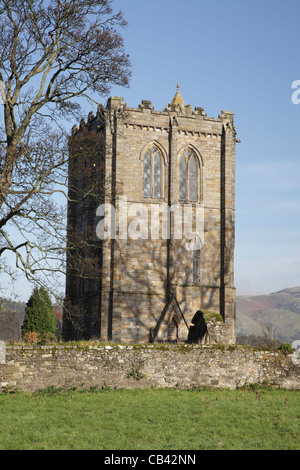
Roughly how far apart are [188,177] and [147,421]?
2371 centimetres

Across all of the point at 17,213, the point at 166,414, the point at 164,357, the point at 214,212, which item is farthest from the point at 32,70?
Result: the point at 214,212

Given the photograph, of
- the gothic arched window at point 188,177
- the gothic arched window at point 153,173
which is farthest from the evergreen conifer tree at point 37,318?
the gothic arched window at point 188,177

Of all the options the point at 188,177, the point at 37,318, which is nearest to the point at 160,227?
the point at 188,177

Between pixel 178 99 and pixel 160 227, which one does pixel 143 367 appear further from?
pixel 178 99

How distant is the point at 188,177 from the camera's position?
36906mm

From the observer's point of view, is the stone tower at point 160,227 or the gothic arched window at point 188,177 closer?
the stone tower at point 160,227

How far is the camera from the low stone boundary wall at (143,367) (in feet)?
59.7

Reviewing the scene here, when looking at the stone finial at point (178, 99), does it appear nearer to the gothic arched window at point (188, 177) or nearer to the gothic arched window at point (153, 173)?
the gothic arched window at point (188, 177)

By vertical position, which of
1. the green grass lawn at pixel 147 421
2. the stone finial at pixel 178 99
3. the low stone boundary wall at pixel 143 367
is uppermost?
the stone finial at pixel 178 99

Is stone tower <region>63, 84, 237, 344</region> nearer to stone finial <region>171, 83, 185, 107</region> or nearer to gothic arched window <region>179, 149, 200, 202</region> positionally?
gothic arched window <region>179, 149, 200, 202</region>

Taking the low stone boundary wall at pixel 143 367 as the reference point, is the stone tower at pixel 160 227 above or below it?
above

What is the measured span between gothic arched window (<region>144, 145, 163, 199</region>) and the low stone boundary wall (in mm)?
16279

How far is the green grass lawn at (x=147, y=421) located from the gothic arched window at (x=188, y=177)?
62.4 ft
